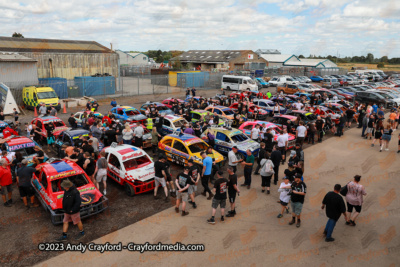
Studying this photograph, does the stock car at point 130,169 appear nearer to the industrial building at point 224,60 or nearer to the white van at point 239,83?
the white van at point 239,83

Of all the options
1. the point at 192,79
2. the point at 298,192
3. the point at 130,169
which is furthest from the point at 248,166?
the point at 192,79

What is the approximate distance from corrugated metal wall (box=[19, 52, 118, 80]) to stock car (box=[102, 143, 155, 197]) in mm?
27355

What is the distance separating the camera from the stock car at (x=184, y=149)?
11844 millimetres

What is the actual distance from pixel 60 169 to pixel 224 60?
54343 mm

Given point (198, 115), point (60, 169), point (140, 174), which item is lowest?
point (140, 174)

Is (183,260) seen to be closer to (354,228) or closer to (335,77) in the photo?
(354,228)

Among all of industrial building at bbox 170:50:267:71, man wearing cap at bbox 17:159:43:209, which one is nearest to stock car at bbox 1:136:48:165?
man wearing cap at bbox 17:159:43:209

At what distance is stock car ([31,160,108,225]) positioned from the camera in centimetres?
807

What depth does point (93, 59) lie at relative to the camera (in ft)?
118

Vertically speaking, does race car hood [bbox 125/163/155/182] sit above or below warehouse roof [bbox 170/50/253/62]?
below

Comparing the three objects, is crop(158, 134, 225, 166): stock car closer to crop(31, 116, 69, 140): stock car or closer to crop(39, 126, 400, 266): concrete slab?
crop(39, 126, 400, 266): concrete slab

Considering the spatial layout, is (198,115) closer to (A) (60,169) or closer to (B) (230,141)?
(B) (230,141)

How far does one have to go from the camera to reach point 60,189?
8.50 metres

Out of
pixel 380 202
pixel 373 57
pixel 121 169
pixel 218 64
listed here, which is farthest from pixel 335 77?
pixel 373 57
